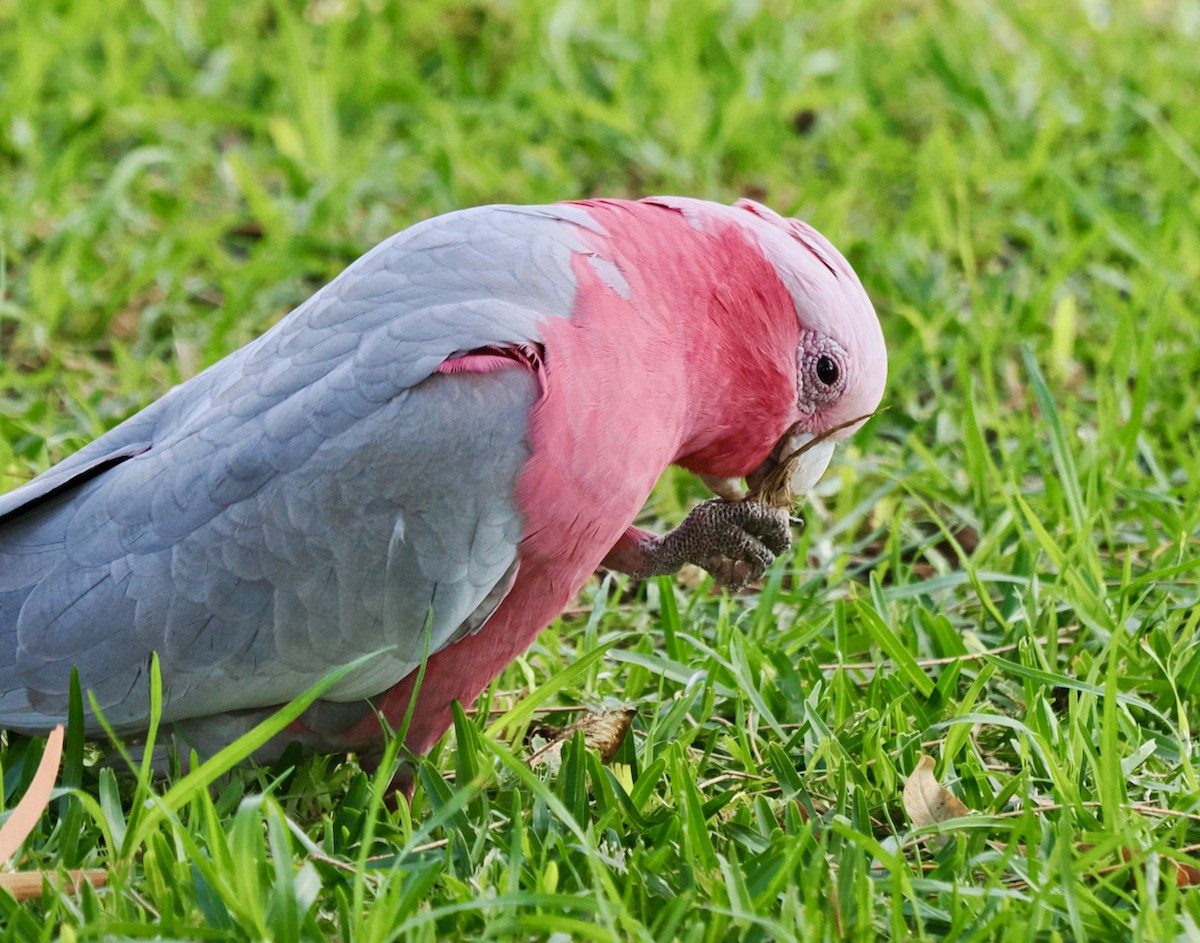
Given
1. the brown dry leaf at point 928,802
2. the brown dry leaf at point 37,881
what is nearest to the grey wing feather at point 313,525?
the brown dry leaf at point 37,881

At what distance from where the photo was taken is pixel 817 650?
2793 mm

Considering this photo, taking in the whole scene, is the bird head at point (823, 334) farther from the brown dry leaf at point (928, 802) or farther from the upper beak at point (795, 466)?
the brown dry leaf at point (928, 802)

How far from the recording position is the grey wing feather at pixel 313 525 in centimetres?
213

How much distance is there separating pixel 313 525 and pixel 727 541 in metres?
0.81

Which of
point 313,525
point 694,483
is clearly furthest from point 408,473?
point 694,483

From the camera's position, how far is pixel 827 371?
241cm

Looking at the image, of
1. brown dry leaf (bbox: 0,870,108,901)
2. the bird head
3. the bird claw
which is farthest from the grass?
the bird head

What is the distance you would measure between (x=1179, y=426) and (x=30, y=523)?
2.58 metres

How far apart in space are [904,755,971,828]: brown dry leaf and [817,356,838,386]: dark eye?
67cm

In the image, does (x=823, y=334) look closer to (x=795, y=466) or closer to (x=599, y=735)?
(x=795, y=466)

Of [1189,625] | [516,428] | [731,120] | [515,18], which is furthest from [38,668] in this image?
[515,18]

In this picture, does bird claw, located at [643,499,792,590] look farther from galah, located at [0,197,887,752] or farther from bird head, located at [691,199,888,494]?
galah, located at [0,197,887,752]

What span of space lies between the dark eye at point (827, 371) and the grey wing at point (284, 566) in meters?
0.55

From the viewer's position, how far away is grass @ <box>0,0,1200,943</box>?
1.99 m
